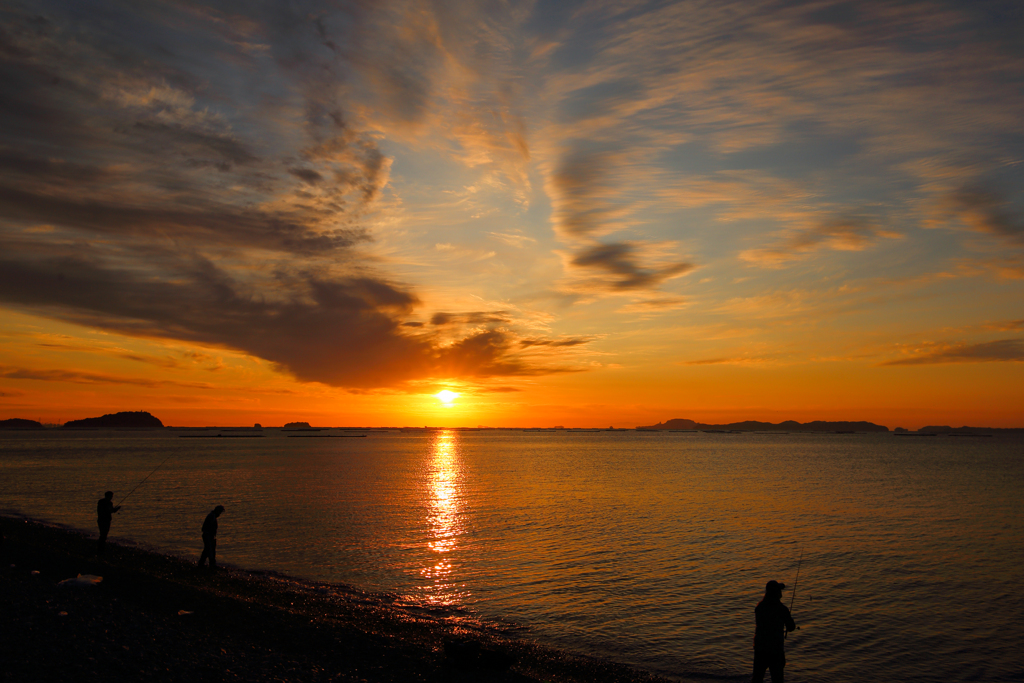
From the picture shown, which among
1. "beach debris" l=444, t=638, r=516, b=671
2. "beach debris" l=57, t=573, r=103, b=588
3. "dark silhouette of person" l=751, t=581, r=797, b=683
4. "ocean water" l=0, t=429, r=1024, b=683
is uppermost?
"dark silhouette of person" l=751, t=581, r=797, b=683

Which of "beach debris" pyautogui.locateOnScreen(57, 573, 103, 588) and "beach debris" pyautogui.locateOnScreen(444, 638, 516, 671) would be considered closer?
"beach debris" pyautogui.locateOnScreen(444, 638, 516, 671)

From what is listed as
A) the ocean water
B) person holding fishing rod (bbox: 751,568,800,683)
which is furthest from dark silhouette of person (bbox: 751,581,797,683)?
the ocean water

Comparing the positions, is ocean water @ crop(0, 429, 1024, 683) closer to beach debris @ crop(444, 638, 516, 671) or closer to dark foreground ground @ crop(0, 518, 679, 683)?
dark foreground ground @ crop(0, 518, 679, 683)

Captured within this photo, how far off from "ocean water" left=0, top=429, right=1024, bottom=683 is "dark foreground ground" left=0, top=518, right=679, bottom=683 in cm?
247

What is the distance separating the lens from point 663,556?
31.1m

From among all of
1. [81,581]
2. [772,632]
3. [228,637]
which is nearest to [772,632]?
[772,632]

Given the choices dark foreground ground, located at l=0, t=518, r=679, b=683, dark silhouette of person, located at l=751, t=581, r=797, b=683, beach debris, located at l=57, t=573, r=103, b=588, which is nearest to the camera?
dark silhouette of person, located at l=751, t=581, r=797, b=683

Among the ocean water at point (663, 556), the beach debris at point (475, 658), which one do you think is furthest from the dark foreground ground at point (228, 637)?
the ocean water at point (663, 556)

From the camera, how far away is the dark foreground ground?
1298 cm

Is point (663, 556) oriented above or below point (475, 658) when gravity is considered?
below

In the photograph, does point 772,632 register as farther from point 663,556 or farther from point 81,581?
point 81,581

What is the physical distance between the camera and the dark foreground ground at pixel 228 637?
13.0 metres

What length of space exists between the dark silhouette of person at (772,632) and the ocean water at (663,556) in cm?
422

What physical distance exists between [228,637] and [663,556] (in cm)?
2286
